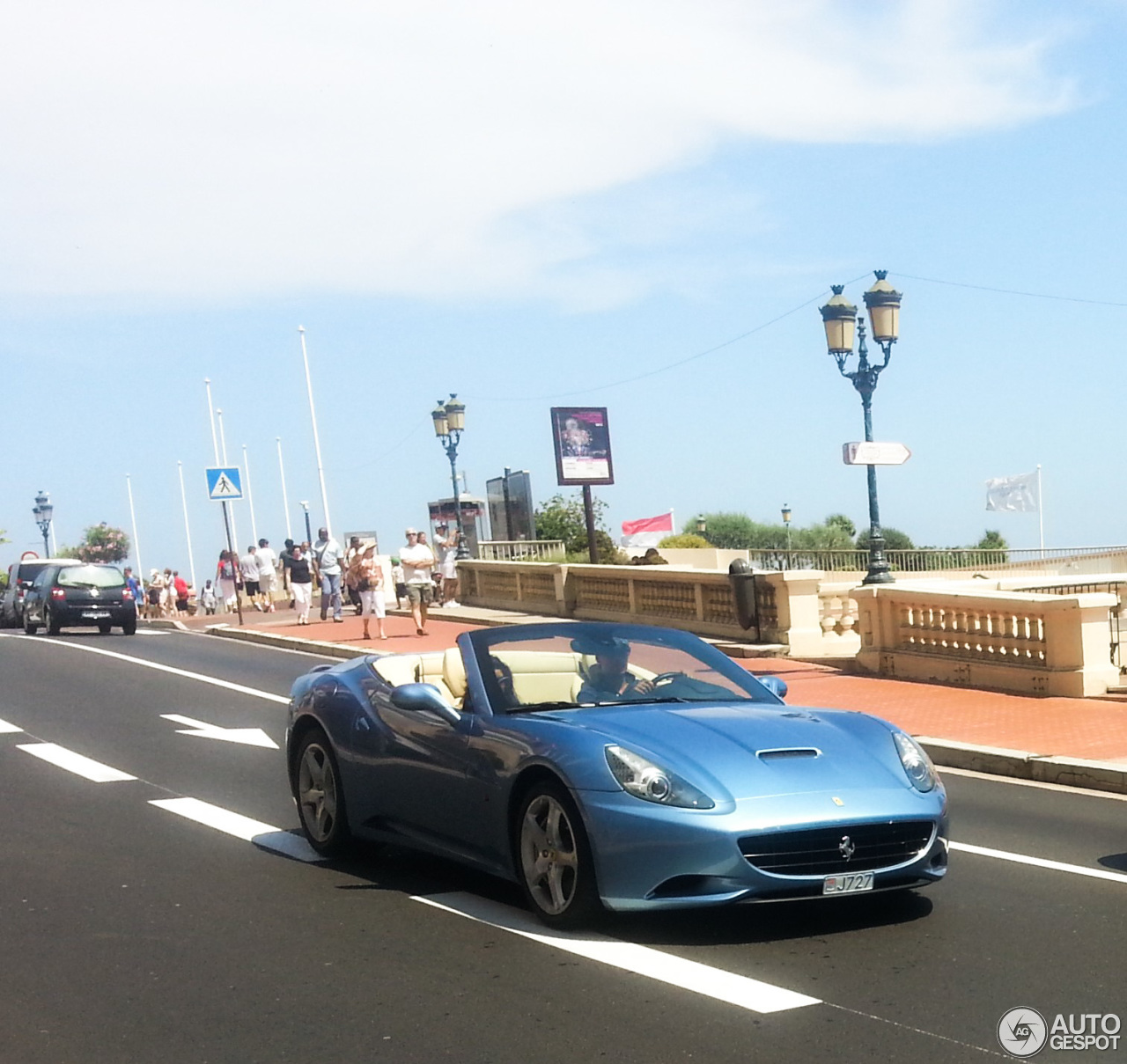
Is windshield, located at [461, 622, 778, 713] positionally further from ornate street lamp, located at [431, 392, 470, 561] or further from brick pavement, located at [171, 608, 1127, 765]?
ornate street lamp, located at [431, 392, 470, 561]

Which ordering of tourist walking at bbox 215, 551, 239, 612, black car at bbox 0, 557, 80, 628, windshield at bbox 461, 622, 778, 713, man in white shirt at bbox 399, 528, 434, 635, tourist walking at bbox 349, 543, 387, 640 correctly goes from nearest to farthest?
1. windshield at bbox 461, 622, 778, 713
2. tourist walking at bbox 349, 543, 387, 640
3. man in white shirt at bbox 399, 528, 434, 635
4. tourist walking at bbox 215, 551, 239, 612
5. black car at bbox 0, 557, 80, 628

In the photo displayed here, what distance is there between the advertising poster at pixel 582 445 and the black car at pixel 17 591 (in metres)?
17.2

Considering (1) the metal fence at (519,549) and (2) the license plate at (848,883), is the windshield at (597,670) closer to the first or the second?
(2) the license plate at (848,883)

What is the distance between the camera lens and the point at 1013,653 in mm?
18203

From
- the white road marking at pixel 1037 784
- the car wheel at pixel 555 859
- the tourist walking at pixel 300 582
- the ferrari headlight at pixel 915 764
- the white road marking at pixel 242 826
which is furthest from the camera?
the tourist walking at pixel 300 582

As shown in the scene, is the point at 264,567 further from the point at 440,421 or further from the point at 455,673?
the point at 455,673

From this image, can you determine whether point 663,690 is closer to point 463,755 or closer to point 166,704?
point 463,755

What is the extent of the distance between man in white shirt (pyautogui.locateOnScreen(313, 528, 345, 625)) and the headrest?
25134 mm

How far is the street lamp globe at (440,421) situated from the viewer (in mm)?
41906

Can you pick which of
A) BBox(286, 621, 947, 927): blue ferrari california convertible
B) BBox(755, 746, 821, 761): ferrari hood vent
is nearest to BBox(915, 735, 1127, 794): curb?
BBox(286, 621, 947, 927): blue ferrari california convertible

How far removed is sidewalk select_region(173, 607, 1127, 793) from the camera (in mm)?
12531

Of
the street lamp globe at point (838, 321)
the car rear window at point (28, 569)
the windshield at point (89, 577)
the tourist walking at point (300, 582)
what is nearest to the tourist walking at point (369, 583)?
the tourist walking at point (300, 582)

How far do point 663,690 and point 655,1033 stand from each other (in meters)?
2.71

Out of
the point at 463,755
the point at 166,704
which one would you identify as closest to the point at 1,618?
the point at 166,704
